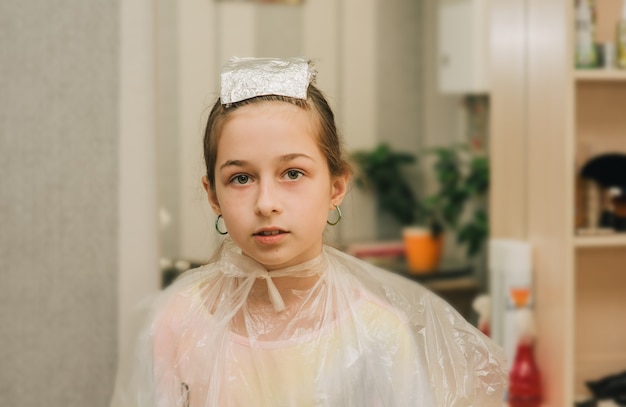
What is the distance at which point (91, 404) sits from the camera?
1.24 m

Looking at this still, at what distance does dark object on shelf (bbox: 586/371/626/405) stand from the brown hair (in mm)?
1020

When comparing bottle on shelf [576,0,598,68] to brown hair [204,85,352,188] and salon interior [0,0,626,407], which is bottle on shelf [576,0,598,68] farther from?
brown hair [204,85,352,188]

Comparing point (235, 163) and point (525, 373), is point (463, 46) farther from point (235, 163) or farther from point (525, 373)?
point (235, 163)

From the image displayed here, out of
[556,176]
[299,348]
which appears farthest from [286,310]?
[556,176]

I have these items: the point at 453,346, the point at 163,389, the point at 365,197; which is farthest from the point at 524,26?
the point at 163,389

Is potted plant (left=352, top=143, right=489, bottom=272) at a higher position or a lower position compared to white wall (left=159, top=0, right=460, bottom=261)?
lower

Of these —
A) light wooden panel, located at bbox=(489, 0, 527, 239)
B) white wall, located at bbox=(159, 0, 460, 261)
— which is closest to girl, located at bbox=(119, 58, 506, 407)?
white wall, located at bbox=(159, 0, 460, 261)

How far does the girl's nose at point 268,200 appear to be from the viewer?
742 millimetres

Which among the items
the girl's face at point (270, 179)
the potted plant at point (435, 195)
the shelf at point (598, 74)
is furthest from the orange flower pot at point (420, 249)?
the girl's face at point (270, 179)

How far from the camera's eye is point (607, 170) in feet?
4.96

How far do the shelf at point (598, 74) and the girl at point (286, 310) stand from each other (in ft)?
2.32

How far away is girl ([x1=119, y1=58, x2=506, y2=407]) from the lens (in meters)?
0.77

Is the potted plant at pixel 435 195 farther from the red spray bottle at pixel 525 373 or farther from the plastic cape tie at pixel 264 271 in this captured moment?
the plastic cape tie at pixel 264 271

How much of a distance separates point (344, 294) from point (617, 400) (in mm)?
963
